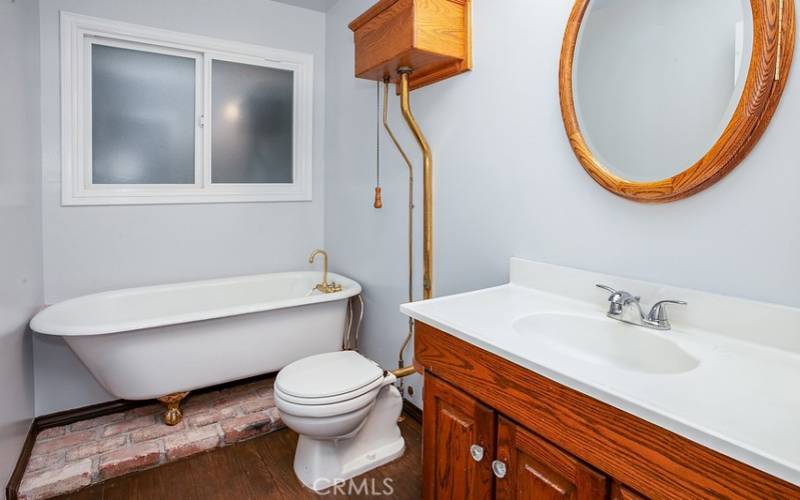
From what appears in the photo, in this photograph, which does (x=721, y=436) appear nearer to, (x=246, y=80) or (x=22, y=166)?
(x=22, y=166)

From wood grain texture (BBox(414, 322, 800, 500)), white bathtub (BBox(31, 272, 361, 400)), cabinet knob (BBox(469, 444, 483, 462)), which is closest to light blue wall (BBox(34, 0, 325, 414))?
white bathtub (BBox(31, 272, 361, 400))

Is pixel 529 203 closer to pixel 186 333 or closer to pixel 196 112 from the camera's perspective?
pixel 186 333

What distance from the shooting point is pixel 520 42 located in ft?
5.69

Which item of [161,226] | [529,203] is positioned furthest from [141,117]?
[529,203]

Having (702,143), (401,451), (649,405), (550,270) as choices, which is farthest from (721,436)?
(401,451)

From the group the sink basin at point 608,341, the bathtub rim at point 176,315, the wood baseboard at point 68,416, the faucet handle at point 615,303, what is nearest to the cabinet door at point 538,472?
the sink basin at point 608,341

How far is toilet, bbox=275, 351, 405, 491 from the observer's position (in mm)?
1801

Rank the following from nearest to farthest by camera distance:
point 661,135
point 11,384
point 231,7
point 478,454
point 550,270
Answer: point 478,454, point 661,135, point 550,270, point 11,384, point 231,7

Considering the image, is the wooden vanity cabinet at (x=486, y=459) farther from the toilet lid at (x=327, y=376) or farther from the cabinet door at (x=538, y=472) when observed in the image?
the toilet lid at (x=327, y=376)

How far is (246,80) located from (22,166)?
1427 millimetres

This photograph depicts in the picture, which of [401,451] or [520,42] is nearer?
[520,42]

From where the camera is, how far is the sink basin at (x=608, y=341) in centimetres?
119

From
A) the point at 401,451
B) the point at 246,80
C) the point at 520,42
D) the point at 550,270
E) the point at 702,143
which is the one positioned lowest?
the point at 401,451

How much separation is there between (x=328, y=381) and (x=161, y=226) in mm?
1668
